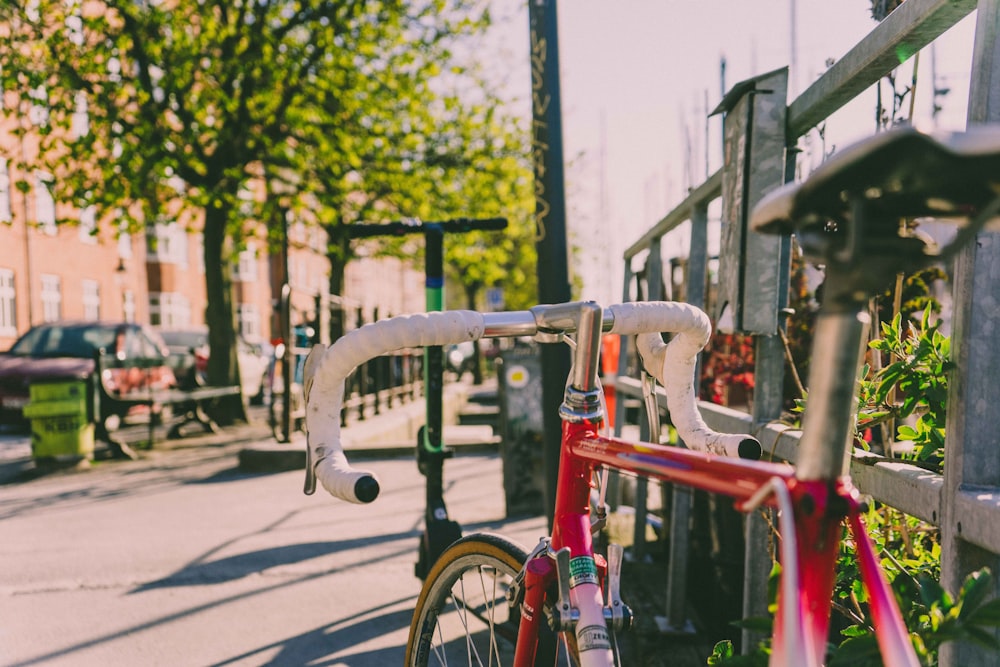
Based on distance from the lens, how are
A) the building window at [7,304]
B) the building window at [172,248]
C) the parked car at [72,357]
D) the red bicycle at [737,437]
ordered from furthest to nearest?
the building window at [172,248], the building window at [7,304], the parked car at [72,357], the red bicycle at [737,437]

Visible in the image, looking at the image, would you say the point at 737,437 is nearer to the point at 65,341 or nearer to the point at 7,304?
the point at 65,341

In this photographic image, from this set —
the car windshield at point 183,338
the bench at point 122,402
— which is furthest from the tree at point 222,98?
the car windshield at point 183,338

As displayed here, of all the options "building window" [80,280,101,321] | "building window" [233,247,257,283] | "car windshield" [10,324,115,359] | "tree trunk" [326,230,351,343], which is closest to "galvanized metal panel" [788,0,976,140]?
"tree trunk" [326,230,351,343]

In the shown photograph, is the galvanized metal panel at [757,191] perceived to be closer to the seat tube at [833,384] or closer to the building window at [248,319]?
the seat tube at [833,384]

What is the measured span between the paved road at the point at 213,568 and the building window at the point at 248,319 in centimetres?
2932

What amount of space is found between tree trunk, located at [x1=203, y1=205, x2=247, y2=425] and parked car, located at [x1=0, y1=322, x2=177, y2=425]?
2.70 feet

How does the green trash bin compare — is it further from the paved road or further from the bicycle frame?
the bicycle frame

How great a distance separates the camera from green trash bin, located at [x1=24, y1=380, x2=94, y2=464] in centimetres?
767

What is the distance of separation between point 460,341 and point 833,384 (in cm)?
67

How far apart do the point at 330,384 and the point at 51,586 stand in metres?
3.53

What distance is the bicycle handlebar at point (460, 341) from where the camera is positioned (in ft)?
4.45

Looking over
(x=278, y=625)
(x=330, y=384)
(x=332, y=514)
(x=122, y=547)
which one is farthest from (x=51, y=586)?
(x=330, y=384)

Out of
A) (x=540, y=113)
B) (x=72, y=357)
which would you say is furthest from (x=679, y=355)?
(x=72, y=357)

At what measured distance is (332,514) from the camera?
5.58 m
